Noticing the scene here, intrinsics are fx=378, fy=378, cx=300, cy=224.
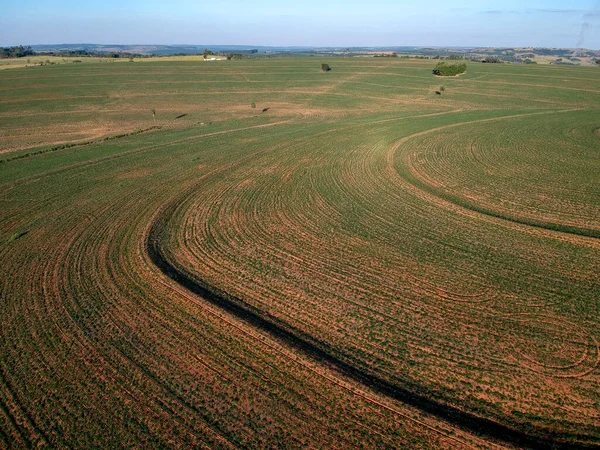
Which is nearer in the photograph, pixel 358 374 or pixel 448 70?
pixel 358 374

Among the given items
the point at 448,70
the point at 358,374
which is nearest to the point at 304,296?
the point at 358,374

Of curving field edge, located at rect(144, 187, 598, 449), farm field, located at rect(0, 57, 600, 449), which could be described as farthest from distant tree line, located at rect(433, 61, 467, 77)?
curving field edge, located at rect(144, 187, 598, 449)

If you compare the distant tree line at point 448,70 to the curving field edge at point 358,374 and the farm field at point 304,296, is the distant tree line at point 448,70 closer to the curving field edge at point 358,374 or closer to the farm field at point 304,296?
the farm field at point 304,296

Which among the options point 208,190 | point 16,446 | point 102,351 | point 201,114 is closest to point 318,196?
point 208,190

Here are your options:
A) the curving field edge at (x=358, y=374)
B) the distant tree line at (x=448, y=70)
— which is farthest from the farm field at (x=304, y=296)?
the distant tree line at (x=448, y=70)

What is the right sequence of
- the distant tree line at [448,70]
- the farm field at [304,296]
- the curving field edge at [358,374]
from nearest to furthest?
the curving field edge at [358,374], the farm field at [304,296], the distant tree line at [448,70]

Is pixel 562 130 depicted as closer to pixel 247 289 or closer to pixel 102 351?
pixel 247 289

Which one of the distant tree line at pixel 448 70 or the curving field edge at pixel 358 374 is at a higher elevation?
the distant tree line at pixel 448 70

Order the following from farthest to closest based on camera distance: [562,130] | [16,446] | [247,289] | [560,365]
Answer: [562,130], [247,289], [560,365], [16,446]

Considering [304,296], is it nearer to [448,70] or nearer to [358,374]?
[358,374]
